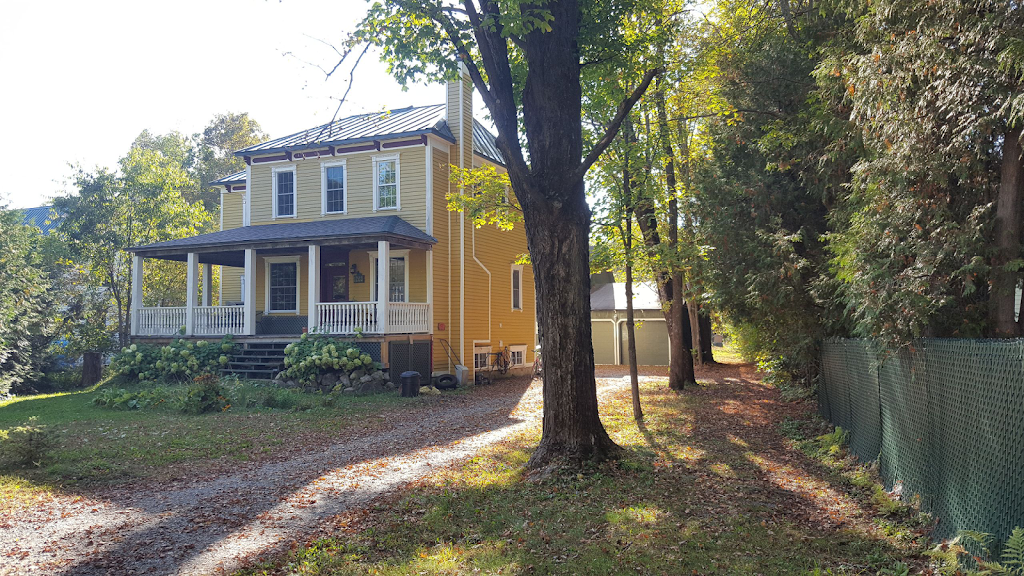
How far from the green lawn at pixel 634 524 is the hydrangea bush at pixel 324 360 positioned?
26.6ft

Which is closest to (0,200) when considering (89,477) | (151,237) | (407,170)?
Result: (151,237)

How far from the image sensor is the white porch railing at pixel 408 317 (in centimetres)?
1759

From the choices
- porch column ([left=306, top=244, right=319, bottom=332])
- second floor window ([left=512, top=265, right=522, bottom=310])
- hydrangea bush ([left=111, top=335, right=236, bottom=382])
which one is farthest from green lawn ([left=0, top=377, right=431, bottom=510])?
second floor window ([left=512, top=265, right=522, bottom=310])

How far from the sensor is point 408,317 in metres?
18.2

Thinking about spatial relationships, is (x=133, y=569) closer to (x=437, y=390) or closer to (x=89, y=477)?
(x=89, y=477)

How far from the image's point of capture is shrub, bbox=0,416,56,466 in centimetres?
789

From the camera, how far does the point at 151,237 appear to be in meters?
26.6

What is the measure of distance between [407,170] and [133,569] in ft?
52.5

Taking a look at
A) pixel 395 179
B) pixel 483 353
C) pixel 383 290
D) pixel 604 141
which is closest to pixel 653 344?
pixel 483 353

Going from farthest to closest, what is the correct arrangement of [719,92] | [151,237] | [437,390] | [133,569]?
[151,237] < [437,390] < [719,92] < [133,569]

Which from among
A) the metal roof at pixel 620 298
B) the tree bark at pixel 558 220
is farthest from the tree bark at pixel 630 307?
the metal roof at pixel 620 298

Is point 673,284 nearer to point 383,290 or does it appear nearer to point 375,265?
point 383,290

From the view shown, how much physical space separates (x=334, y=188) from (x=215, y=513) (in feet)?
52.0

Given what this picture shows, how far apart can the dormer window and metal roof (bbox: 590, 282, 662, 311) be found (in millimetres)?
12902
